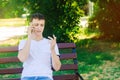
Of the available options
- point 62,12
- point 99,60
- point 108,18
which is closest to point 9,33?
point 108,18

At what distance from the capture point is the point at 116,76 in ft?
24.1

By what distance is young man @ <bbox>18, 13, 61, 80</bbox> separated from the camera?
→ 4430mm

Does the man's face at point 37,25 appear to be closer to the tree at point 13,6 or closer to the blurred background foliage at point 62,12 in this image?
the blurred background foliage at point 62,12

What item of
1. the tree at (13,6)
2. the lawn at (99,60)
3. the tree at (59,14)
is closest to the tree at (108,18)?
the lawn at (99,60)

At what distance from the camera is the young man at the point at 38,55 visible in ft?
14.5

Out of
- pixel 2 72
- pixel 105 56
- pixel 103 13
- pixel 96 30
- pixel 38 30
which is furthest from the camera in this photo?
pixel 96 30

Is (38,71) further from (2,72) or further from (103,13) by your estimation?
(103,13)

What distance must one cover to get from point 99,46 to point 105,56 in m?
1.66

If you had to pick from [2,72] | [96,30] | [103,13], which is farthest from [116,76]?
[96,30]

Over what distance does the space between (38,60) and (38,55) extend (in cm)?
6

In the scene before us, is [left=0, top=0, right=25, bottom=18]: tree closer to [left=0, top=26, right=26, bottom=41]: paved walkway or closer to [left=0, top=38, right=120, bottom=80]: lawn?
[left=0, top=38, right=120, bottom=80]: lawn

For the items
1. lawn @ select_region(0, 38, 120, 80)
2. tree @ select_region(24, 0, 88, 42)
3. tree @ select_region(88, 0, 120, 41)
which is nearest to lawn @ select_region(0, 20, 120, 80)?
lawn @ select_region(0, 38, 120, 80)

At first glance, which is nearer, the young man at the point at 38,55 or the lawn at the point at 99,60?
the young man at the point at 38,55

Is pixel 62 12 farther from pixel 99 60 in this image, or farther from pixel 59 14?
pixel 99 60
